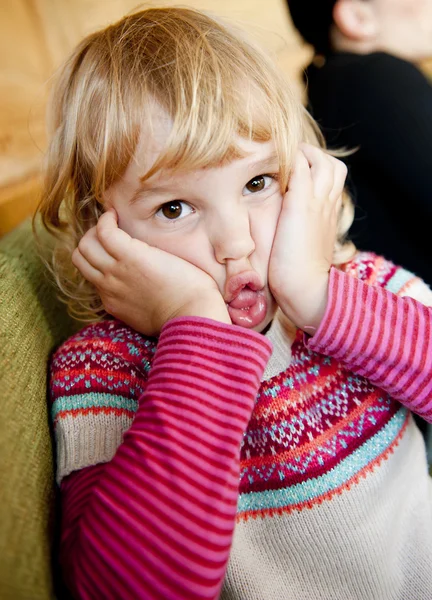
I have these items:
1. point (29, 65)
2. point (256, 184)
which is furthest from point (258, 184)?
point (29, 65)

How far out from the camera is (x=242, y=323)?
0.64 meters

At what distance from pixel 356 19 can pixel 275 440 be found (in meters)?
0.91

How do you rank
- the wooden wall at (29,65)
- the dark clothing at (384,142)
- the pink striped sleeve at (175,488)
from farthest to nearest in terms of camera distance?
the wooden wall at (29,65)
the dark clothing at (384,142)
the pink striped sleeve at (175,488)

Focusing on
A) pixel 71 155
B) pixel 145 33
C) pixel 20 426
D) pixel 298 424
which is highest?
pixel 145 33

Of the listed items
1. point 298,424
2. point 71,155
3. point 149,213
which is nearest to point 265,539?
point 298,424

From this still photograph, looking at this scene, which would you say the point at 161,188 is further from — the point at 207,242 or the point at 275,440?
the point at 275,440

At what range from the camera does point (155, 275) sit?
629 mm

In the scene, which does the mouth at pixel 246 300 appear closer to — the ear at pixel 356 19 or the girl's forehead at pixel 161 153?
the girl's forehead at pixel 161 153

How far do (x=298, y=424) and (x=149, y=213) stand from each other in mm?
310

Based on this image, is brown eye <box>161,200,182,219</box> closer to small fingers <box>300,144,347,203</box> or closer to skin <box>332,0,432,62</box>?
small fingers <box>300,144,347,203</box>

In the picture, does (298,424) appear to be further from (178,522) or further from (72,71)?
(72,71)

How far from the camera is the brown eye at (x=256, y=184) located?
64 centimetres

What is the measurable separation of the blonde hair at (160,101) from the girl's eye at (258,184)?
22 mm

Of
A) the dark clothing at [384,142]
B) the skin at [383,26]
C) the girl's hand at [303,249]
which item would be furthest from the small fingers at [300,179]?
the skin at [383,26]
